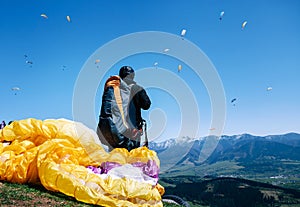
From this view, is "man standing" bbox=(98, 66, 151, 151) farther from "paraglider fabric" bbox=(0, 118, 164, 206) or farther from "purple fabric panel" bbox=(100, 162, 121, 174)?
"purple fabric panel" bbox=(100, 162, 121, 174)

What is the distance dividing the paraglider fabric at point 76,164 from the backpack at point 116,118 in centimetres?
43

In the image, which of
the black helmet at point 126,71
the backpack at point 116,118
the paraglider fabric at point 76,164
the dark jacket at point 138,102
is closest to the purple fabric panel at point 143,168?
the paraglider fabric at point 76,164

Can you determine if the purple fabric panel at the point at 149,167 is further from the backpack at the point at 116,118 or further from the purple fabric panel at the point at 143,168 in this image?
the backpack at the point at 116,118

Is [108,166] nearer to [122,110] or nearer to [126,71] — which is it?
[122,110]

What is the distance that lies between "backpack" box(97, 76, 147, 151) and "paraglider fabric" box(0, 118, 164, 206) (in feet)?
1.42

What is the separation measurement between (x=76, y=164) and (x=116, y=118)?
2006mm

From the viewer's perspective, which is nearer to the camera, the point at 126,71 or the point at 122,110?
the point at 122,110

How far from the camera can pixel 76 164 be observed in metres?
9.65

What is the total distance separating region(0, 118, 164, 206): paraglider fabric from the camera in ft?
27.9

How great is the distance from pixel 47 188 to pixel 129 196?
2.41 m

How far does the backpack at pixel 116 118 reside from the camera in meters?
10.1

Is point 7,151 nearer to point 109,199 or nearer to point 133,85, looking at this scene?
point 109,199

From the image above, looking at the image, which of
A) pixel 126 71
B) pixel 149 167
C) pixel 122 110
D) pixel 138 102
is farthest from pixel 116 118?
pixel 149 167

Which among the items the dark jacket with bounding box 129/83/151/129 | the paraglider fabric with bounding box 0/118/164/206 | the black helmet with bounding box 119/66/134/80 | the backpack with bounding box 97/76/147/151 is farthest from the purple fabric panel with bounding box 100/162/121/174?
the black helmet with bounding box 119/66/134/80
